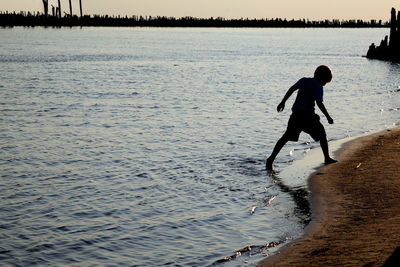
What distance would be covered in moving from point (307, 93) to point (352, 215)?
2.69 metres

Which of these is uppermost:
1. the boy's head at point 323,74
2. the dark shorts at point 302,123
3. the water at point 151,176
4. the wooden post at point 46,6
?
the wooden post at point 46,6

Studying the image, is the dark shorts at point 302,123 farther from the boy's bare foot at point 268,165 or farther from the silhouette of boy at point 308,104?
the boy's bare foot at point 268,165

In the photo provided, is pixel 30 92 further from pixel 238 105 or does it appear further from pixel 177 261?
pixel 177 261

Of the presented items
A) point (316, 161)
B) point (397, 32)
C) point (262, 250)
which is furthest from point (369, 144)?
point (397, 32)

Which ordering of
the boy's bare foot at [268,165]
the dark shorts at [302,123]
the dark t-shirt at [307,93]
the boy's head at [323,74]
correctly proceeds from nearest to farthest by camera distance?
the boy's head at [323,74]
the dark t-shirt at [307,93]
the dark shorts at [302,123]
the boy's bare foot at [268,165]

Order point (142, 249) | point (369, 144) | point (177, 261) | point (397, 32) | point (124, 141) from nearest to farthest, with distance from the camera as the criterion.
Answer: point (177, 261)
point (142, 249)
point (369, 144)
point (124, 141)
point (397, 32)

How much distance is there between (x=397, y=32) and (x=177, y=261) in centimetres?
4447

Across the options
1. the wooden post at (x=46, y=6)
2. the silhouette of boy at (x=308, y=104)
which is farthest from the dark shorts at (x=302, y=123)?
the wooden post at (x=46, y=6)

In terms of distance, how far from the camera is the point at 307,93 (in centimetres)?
931

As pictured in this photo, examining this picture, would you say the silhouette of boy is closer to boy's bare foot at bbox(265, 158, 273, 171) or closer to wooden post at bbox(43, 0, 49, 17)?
boy's bare foot at bbox(265, 158, 273, 171)

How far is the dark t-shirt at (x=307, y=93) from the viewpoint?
9211 millimetres

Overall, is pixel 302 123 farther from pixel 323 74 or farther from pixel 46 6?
pixel 46 6

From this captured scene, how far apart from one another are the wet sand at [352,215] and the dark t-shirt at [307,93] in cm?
115

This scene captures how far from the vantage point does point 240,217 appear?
758 centimetres
